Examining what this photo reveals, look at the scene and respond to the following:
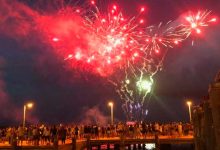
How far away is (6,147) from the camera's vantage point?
104 ft

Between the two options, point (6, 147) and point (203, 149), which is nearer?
point (203, 149)

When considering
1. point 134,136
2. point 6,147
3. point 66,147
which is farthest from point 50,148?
point 134,136

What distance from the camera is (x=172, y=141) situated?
1467 inches

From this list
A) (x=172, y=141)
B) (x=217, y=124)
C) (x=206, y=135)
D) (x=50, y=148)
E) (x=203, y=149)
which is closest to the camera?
(x=217, y=124)

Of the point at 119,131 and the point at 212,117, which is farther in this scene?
the point at 119,131

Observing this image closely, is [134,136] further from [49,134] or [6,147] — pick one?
[6,147]

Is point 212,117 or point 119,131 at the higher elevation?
point 212,117

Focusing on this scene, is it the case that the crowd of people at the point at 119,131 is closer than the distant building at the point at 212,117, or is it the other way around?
the distant building at the point at 212,117

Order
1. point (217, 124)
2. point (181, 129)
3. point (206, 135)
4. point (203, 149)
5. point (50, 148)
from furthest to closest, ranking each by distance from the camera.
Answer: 1. point (181, 129)
2. point (50, 148)
3. point (203, 149)
4. point (206, 135)
5. point (217, 124)

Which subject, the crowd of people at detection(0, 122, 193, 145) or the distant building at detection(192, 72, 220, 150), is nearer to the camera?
the distant building at detection(192, 72, 220, 150)

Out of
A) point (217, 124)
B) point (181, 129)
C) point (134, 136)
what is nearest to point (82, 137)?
point (134, 136)

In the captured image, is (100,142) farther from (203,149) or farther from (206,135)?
(206,135)

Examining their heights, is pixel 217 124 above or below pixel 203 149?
above

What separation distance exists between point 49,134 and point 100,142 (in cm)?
756
